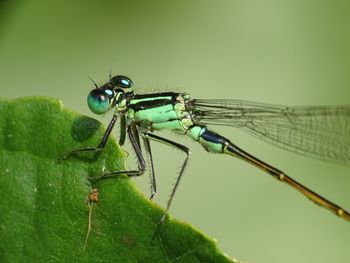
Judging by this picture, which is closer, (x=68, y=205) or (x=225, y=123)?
(x=68, y=205)

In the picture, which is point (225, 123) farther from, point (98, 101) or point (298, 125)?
point (98, 101)

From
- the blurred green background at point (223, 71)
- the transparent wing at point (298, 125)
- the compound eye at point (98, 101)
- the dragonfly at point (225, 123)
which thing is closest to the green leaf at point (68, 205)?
the compound eye at point (98, 101)

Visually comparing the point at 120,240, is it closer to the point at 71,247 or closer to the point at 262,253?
the point at 71,247

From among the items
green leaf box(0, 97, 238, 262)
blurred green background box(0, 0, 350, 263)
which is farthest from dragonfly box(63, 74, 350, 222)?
green leaf box(0, 97, 238, 262)

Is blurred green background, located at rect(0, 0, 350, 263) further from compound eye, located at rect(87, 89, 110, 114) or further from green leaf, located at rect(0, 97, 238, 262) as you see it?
green leaf, located at rect(0, 97, 238, 262)

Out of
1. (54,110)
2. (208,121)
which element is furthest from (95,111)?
(54,110)

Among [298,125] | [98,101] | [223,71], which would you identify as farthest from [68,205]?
[223,71]
